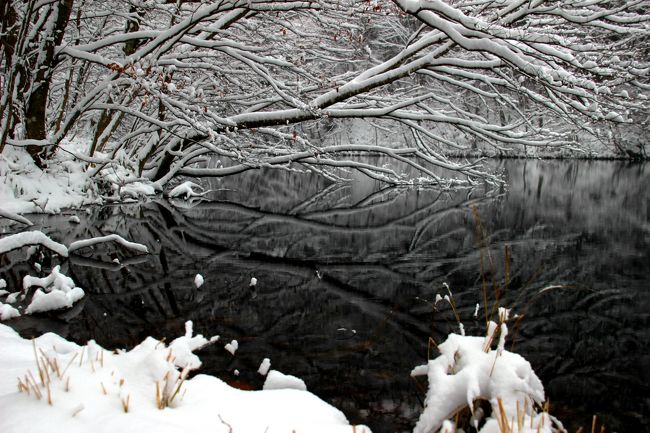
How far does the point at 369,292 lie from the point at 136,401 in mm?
2976

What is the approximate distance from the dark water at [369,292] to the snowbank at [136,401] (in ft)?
1.41

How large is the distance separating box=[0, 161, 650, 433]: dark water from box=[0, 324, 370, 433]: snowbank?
0.43m

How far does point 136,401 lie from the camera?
1.97 metres

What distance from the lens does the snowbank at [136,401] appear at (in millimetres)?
1755

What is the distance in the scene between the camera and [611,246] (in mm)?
6824

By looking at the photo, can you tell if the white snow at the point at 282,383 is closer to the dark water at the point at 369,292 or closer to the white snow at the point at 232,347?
the dark water at the point at 369,292

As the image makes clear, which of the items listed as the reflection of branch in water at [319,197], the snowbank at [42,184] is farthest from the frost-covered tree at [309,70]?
the reflection of branch in water at [319,197]

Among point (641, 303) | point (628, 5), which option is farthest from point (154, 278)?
point (628, 5)

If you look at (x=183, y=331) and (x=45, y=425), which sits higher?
(x=45, y=425)

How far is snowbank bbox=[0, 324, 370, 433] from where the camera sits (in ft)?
5.76

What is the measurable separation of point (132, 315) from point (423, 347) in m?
2.29

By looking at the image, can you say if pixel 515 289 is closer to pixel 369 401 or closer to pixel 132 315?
pixel 369 401

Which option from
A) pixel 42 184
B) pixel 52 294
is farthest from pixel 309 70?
pixel 52 294

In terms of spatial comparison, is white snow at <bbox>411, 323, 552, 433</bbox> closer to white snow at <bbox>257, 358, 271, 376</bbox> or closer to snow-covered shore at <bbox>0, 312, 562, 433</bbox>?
snow-covered shore at <bbox>0, 312, 562, 433</bbox>
